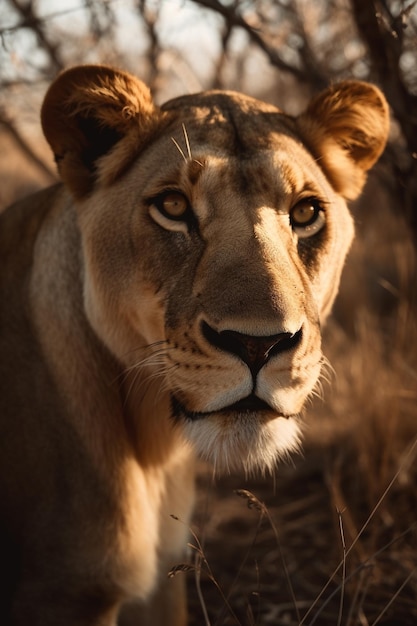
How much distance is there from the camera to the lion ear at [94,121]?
253cm

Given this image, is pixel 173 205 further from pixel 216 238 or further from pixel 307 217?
pixel 307 217

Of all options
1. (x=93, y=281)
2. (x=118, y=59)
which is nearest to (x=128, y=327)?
(x=93, y=281)

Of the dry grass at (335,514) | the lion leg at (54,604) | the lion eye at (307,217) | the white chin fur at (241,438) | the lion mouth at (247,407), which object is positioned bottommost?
the dry grass at (335,514)

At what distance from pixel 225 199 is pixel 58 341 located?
30.9 inches

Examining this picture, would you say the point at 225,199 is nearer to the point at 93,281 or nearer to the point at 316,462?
the point at 93,281

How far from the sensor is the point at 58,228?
2.80 m

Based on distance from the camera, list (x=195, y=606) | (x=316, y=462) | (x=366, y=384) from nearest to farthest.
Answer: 1. (x=195, y=606)
2. (x=366, y=384)
3. (x=316, y=462)

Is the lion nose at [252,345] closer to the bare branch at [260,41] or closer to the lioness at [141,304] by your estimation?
the lioness at [141,304]

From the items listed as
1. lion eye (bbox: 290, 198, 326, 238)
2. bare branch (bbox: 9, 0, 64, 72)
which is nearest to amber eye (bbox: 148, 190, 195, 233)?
lion eye (bbox: 290, 198, 326, 238)

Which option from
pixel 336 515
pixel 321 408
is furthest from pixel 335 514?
pixel 321 408

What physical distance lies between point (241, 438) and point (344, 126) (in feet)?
4.34

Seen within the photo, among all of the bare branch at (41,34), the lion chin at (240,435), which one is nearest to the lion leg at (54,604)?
the lion chin at (240,435)

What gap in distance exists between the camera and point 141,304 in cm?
245

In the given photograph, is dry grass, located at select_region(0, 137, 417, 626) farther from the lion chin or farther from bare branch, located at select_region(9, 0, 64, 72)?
bare branch, located at select_region(9, 0, 64, 72)
